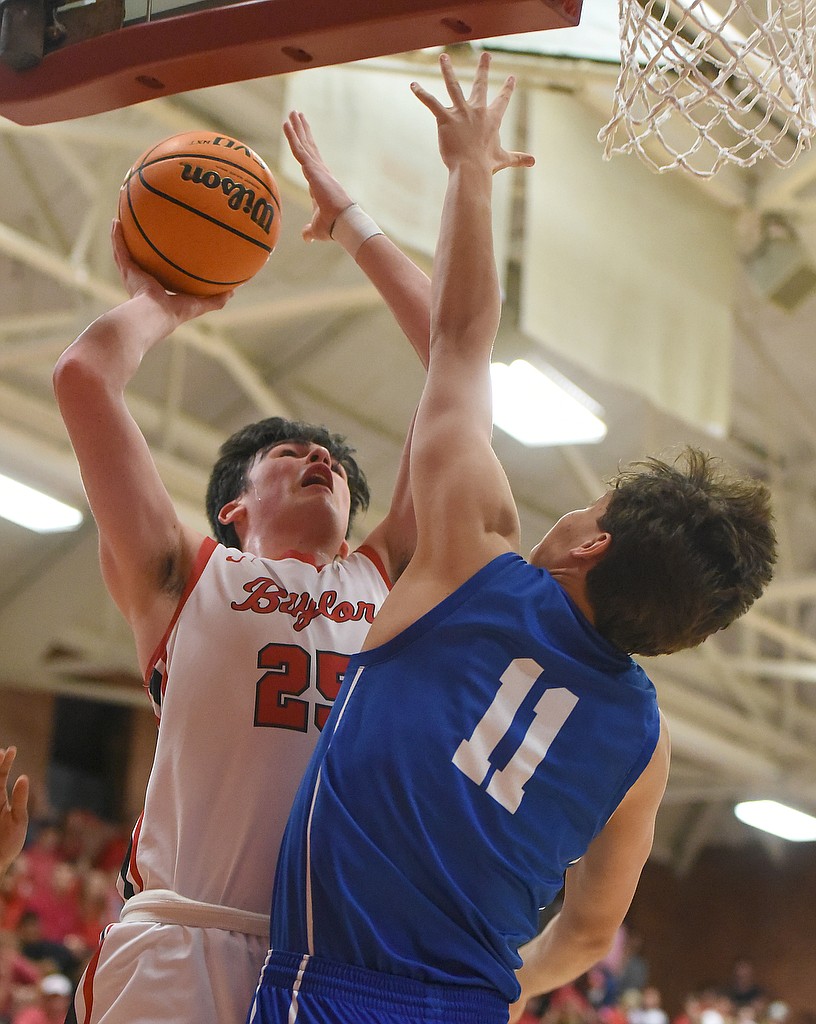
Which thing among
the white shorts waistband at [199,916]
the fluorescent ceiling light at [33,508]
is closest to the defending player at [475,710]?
the white shorts waistband at [199,916]

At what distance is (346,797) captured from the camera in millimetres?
1948

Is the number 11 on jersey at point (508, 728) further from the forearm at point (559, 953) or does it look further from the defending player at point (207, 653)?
the forearm at point (559, 953)

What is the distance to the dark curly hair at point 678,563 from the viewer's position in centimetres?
209

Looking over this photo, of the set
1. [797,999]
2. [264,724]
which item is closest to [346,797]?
[264,724]

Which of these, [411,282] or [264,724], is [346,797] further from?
[411,282]

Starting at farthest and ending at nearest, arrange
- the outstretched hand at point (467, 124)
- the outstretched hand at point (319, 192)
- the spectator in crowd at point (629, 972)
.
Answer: the spectator in crowd at point (629, 972) < the outstretched hand at point (319, 192) < the outstretched hand at point (467, 124)

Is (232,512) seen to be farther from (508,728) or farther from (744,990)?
(744,990)

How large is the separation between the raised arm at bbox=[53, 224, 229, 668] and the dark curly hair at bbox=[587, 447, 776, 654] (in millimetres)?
799

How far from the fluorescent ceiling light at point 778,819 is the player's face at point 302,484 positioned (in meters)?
13.0

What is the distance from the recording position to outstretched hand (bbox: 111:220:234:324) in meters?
2.73

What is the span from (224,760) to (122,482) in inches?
20.5

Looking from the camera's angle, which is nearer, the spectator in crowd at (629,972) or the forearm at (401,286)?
the forearm at (401,286)

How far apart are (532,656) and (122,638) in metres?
10.9

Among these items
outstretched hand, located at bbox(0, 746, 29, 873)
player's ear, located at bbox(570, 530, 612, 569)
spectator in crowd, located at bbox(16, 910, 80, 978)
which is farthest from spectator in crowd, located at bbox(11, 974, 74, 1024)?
player's ear, located at bbox(570, 530, 612, 569)
